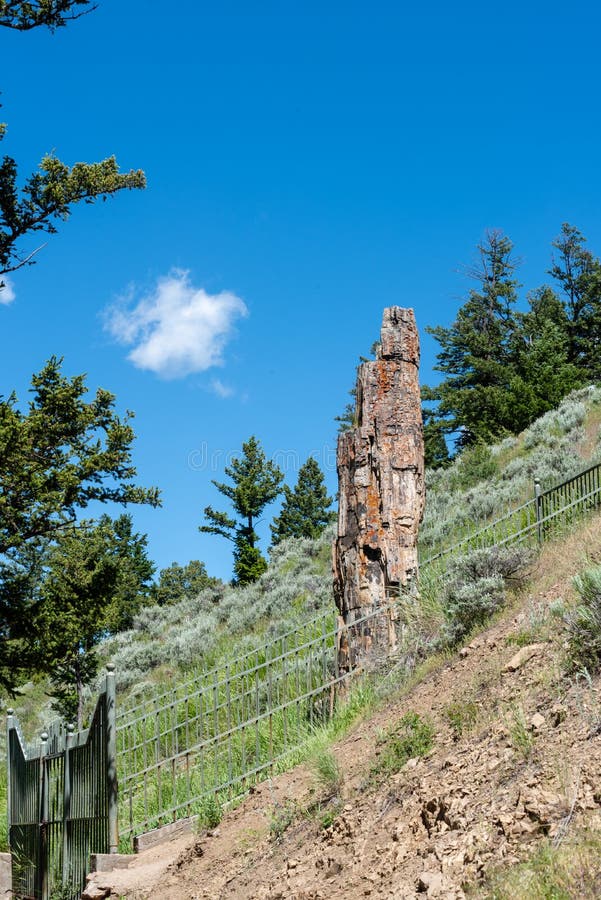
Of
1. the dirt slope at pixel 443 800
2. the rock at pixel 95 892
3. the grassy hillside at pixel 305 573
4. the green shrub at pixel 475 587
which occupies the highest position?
the grassy hillside at pixel 305 573

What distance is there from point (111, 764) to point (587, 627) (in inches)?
209

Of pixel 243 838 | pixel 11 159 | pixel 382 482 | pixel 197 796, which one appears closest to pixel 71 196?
pixel 11 159

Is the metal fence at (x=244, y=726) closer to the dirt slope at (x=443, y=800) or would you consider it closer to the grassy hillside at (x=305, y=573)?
the dirt slope at (x=443, y=800)

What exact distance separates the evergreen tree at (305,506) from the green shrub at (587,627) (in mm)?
47642

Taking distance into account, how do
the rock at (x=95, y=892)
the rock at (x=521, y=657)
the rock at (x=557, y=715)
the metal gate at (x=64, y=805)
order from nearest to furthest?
the rock at (x=557, y=715)
the rock at (x=521, y=657)
the rock at (x=95, y=892)
the metal gate at (x=64, y=805)

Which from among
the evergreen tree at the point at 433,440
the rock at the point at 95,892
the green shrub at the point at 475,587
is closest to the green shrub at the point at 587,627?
the green shrub at the point at 475,587

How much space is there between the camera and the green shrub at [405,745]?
691cm

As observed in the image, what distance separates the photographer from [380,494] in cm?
1126

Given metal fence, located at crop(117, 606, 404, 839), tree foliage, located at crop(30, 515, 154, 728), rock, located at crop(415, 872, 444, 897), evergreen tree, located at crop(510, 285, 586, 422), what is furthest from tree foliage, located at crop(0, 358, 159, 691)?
evergreen tree, located at crop(510, 285, 586, 422)

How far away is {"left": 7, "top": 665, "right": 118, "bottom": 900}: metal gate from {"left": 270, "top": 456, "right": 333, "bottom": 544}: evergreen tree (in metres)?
43.2

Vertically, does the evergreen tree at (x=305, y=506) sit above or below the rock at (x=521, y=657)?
above

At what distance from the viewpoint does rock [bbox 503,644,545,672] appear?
7.18 m

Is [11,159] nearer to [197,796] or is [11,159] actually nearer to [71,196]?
[71,196]

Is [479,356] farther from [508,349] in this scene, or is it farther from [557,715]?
[557,715]
